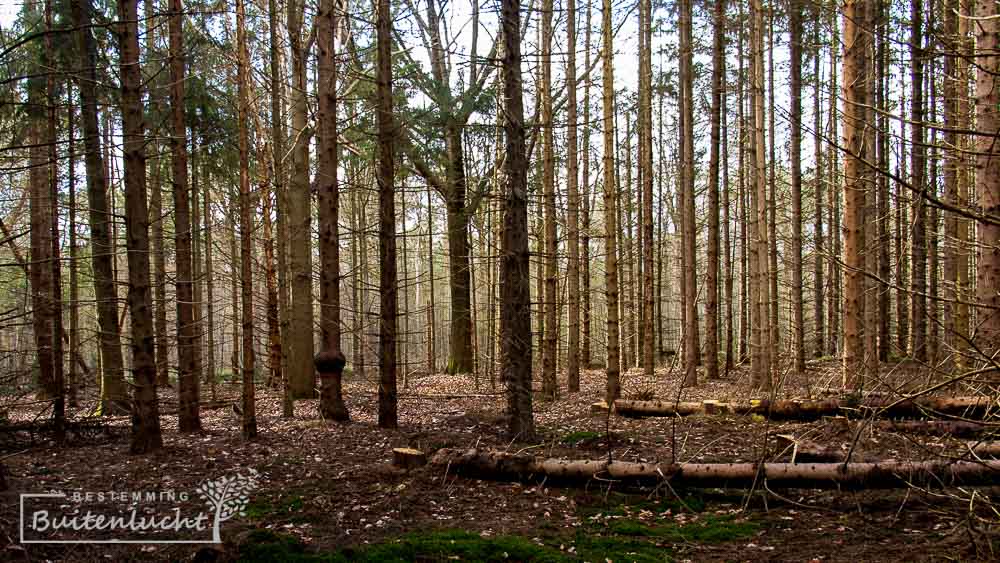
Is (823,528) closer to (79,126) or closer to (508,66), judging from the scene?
(508,66)

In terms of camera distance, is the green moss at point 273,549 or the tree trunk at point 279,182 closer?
the green moss at point 273,549

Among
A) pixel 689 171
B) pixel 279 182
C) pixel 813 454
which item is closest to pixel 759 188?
pixel 689 171

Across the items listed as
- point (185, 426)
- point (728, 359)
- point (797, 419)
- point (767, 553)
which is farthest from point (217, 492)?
point (728, 359)

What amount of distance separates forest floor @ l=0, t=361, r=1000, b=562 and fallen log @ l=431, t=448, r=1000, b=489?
103 mm

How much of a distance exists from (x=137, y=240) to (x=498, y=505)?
15.1 feet

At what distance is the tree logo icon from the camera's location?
498cm

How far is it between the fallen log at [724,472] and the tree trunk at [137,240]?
3.29 metres

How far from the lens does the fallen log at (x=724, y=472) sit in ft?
15.7

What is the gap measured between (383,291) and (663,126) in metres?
18.0

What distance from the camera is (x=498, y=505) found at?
5336mm

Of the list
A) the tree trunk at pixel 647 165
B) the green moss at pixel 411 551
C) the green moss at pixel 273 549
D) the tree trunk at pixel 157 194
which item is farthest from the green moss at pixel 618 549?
the tree trunk at pixel 647 165

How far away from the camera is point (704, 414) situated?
29.2ft

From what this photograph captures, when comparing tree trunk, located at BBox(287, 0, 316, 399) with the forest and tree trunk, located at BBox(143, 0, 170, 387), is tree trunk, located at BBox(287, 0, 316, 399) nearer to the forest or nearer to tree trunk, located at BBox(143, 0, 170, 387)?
the forest

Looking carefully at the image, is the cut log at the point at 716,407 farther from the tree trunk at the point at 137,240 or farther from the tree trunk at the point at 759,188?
the tree trunk at the point at 137,240
